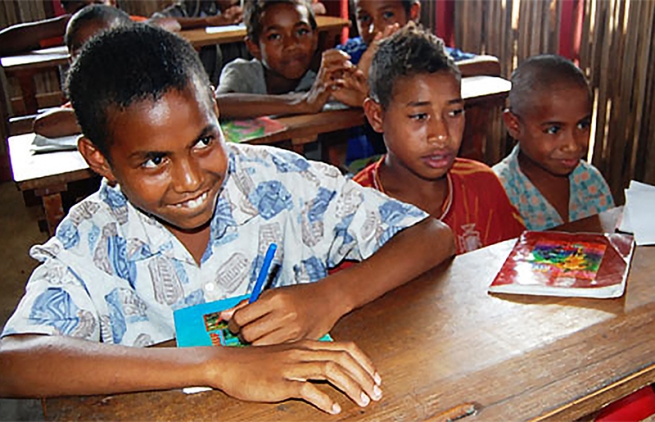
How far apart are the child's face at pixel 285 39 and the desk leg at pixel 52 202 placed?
1.31 m

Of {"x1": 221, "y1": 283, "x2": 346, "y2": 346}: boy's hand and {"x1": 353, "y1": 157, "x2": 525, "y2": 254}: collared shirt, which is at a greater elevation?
{"x1": 221, "y1": 283, "x2": 346, "y2": 346}: boy's hand

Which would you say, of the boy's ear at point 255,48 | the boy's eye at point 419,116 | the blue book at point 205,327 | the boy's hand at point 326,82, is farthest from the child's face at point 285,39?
the blue book at point 205,327

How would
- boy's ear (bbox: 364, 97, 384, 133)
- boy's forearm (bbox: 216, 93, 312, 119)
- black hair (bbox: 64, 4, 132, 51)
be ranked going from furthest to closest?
black hair (bbox: 64, 4, 132, 51) → boy's forearm (bbox: 216, 93, 312, 119) → boy's ear (bbox: 364, 97, 384, 133)

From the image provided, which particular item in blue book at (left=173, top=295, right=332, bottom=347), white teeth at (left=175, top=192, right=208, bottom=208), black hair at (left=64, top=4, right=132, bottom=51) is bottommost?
blue book at (left=173, top=295, right=332, bottom=347)

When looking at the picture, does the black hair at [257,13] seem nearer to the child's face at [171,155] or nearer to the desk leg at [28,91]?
the desk leg at [28,91]

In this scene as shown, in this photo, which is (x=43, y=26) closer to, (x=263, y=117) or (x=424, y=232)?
(x=263, y=117)

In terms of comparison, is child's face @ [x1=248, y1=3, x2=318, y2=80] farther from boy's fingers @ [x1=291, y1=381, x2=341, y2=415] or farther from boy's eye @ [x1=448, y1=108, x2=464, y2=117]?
boy's fingers @ [x1=291, y1=381, x2=341, y2=415]

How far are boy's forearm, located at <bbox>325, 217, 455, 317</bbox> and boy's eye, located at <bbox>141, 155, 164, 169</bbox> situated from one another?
324 millimetres

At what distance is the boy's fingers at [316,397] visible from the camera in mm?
791

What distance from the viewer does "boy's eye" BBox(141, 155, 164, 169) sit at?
1.02 m

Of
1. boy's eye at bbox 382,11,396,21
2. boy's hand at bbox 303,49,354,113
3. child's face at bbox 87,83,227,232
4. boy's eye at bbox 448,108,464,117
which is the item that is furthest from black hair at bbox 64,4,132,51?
child's face at bbox 87,83,227,232

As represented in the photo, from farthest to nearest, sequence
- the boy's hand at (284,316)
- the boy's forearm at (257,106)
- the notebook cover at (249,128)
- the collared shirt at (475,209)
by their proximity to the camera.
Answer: the boy's forearm at (257,106), the notebook cover at (249,128), the collared shirt at (475,209), the boy's hand at (284,316)

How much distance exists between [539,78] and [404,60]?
488mm

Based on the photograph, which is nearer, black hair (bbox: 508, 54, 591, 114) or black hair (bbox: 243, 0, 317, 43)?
black hair (bbox: 508, 54, 591, 114)
